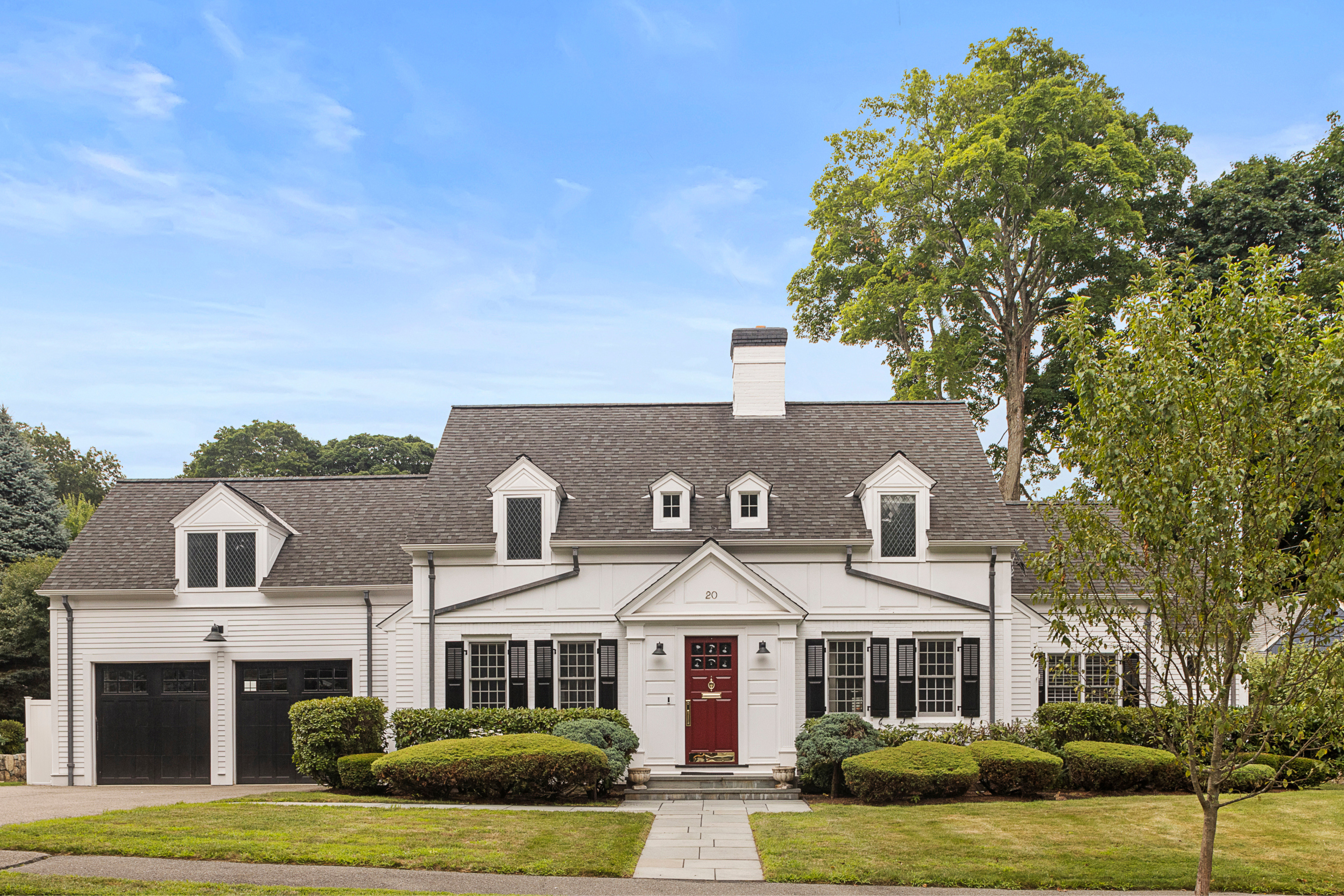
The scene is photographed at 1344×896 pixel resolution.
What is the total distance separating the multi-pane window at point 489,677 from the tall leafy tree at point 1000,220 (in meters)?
17.5

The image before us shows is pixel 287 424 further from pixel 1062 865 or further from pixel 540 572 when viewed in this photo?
pixel 1062 865

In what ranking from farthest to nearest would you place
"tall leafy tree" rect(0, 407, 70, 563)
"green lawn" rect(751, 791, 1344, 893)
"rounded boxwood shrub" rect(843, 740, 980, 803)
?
"tall leafy tree" rect(0, 407, 70, 563), "rounded boxwood shrub" rect(843, 740, 980, 803), "green lawn" rect(751, 791, 1344, 893)

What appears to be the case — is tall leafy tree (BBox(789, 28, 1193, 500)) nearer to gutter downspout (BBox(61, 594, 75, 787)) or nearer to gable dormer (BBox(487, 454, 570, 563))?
gable dormer (BBox(487, 454, 570, 563))

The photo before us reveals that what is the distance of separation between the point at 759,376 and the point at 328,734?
11801 mm

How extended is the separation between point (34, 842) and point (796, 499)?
1378 cm

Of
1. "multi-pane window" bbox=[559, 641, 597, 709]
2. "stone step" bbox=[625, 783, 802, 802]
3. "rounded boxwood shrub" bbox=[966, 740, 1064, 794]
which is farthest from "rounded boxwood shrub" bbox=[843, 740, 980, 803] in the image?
"multi-pane window" bbox=[559, 641, 597, 709]

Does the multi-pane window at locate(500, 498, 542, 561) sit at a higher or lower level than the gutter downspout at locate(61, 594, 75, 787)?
higher

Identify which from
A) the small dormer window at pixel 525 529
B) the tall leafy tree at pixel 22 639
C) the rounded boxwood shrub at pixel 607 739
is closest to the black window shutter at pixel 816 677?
the rounded boxwood shrub at pixel 607 739

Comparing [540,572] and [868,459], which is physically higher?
[868,459]

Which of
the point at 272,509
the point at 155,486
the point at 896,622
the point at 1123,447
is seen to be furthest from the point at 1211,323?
Result: the point at 155,486

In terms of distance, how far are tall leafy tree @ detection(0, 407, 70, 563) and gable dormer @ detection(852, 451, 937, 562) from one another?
928 inches

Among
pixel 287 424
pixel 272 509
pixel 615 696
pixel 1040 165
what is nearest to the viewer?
pixel 615 696

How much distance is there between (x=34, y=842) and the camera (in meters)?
11.2

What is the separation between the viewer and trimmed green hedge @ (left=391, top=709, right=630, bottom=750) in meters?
17.9
